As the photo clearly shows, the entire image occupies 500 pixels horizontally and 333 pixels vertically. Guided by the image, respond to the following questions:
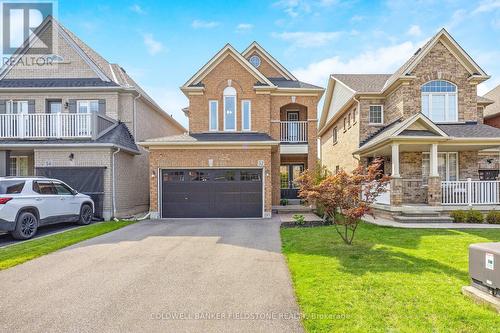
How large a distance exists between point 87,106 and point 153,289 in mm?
13603

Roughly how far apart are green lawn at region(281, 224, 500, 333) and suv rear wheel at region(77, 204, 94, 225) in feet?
28.2

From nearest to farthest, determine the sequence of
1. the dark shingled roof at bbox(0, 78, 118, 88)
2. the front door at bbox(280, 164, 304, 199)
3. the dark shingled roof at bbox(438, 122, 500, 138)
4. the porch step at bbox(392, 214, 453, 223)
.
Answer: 1. the porch step at bbox(392, 214, 453, 223)
2. the dark shingled roof at bbox(438, 122, 500, 138)
3. the dark shingled roof at bbox(0, 78, 118, 88)
4. the front door at bbox(280, 164, 304, 199)

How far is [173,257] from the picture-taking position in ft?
23.5

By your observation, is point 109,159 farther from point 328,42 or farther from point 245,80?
point 328,42

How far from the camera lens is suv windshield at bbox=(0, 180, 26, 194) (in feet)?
29.5

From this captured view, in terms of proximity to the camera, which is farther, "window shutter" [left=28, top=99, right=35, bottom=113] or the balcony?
"window shutter" [left=28, top=99, right=35, bottom=113]

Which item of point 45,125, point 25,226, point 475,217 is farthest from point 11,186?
point 475,217

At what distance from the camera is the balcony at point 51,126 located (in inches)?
544

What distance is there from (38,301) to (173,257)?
2.92 m

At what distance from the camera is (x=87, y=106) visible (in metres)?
15.5

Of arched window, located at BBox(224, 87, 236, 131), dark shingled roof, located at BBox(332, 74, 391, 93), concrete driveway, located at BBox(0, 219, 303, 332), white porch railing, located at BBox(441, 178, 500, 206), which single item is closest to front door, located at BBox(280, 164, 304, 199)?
arched window, located at BBox(224, 87, 236, 131)

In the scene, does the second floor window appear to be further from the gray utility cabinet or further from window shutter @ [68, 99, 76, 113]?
the gray utility cabinet

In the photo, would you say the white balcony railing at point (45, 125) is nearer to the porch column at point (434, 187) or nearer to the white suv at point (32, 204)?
the white suv at point (32, 204)

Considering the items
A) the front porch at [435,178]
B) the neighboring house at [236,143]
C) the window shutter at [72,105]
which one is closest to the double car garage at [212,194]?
the neighboring house at [236,143]
